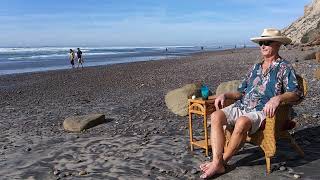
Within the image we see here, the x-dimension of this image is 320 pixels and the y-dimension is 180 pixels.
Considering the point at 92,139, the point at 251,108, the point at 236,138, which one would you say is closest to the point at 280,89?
the point at 251,108

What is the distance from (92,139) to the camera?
8430 millimetres

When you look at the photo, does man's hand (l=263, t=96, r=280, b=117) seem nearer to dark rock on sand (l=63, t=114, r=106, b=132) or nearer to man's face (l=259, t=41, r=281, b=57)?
man's face (l=259, t=41, r=281, b=57)

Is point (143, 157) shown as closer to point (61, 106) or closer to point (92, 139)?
point (92, 139)

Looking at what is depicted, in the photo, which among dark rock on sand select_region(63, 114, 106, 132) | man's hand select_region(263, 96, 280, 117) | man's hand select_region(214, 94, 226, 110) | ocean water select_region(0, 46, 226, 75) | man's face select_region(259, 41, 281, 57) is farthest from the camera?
ocean water select_region(0, 46, 226, 75)

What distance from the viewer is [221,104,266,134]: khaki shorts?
5.68 metres

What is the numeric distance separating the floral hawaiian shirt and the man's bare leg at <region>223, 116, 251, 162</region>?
1.42 feet

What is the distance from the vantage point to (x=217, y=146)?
224 inches

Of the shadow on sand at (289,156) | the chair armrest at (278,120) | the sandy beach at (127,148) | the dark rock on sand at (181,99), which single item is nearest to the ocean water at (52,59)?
the sandy beach at (127,148)

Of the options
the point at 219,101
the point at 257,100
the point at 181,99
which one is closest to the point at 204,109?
Result: the point at 219,101

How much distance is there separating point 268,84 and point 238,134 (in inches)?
32.7

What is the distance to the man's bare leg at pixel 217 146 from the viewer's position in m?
5.69

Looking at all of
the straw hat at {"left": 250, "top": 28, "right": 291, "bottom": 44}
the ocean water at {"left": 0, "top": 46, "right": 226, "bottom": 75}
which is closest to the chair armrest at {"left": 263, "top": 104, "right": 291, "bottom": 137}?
the straw hat at {"left": 250, "top": 28, "right": 291, "bottom": 44}

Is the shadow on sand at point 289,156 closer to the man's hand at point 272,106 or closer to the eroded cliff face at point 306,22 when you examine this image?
the man's hand at point 272,106

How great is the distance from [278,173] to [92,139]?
3.82 meters
